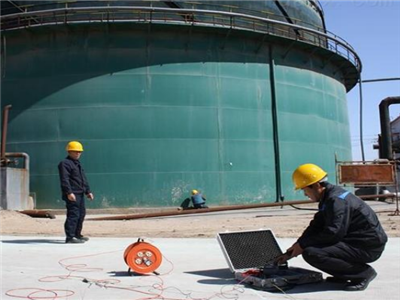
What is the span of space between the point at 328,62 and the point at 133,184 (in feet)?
37.7

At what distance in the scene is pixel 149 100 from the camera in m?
18.4

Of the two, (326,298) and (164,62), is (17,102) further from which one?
(326,298)

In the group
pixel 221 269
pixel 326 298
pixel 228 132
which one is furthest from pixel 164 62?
pixel 326 298

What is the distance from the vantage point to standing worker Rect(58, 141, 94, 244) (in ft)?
26.9

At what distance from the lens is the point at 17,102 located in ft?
62.4

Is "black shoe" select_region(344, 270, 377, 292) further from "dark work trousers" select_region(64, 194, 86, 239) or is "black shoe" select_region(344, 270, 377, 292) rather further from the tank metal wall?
the tank metal wall

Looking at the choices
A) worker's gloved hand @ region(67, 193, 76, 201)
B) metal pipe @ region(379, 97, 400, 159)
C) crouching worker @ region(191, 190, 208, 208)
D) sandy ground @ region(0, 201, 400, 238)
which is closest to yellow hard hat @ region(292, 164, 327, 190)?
worker's gloved hand @ region(67, 193, 76, 201)

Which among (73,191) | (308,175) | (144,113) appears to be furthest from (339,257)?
(144,113)

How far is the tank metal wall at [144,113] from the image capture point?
18.2m

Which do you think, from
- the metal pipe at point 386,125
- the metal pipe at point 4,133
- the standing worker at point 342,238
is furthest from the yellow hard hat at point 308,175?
the metal pipe at point 386,125

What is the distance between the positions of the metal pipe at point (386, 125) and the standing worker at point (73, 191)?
20238 mm

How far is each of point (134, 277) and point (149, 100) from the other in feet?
44.3

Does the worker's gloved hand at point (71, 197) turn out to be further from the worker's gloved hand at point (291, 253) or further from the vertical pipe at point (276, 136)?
the vertical pipe at point (276, 136)

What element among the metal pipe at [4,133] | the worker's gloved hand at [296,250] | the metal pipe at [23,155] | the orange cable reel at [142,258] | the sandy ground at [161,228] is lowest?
the sandy ground at [161,228]
